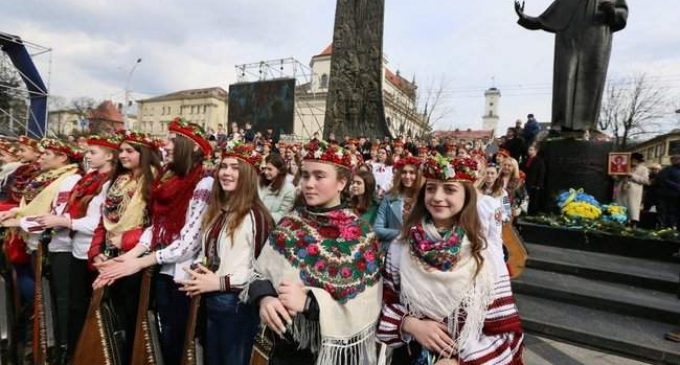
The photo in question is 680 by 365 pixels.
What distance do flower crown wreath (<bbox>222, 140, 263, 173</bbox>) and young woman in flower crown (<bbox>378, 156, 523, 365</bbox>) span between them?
1.14 metres

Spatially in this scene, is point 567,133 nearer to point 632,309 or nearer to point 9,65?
point 632,309

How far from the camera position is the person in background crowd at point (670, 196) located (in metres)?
7.32

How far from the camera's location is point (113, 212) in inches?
116

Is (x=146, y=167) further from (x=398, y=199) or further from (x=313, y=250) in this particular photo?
(x=398, y=199)

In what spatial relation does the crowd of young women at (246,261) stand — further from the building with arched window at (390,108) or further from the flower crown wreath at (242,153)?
the building with arched window at (390,108)

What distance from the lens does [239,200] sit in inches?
95.3

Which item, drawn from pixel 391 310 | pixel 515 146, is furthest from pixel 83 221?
pixel 515 146

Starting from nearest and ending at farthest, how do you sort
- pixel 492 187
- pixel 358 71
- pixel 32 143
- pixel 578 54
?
pixel 32 143 < pixel 492 187 < pixel 578 54 < pixel 358 71

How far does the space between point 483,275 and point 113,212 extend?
256cm

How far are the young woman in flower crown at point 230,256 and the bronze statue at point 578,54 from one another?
805 centimetres

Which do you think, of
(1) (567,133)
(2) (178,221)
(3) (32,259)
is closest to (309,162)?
(2) (178,221)

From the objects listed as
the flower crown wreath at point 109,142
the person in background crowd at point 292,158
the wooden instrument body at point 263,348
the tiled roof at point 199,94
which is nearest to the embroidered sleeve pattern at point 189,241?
the wooden instrument body at point 263,348

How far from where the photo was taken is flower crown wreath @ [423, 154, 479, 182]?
74.4 inches

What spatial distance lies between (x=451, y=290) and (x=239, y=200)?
1.33 m
